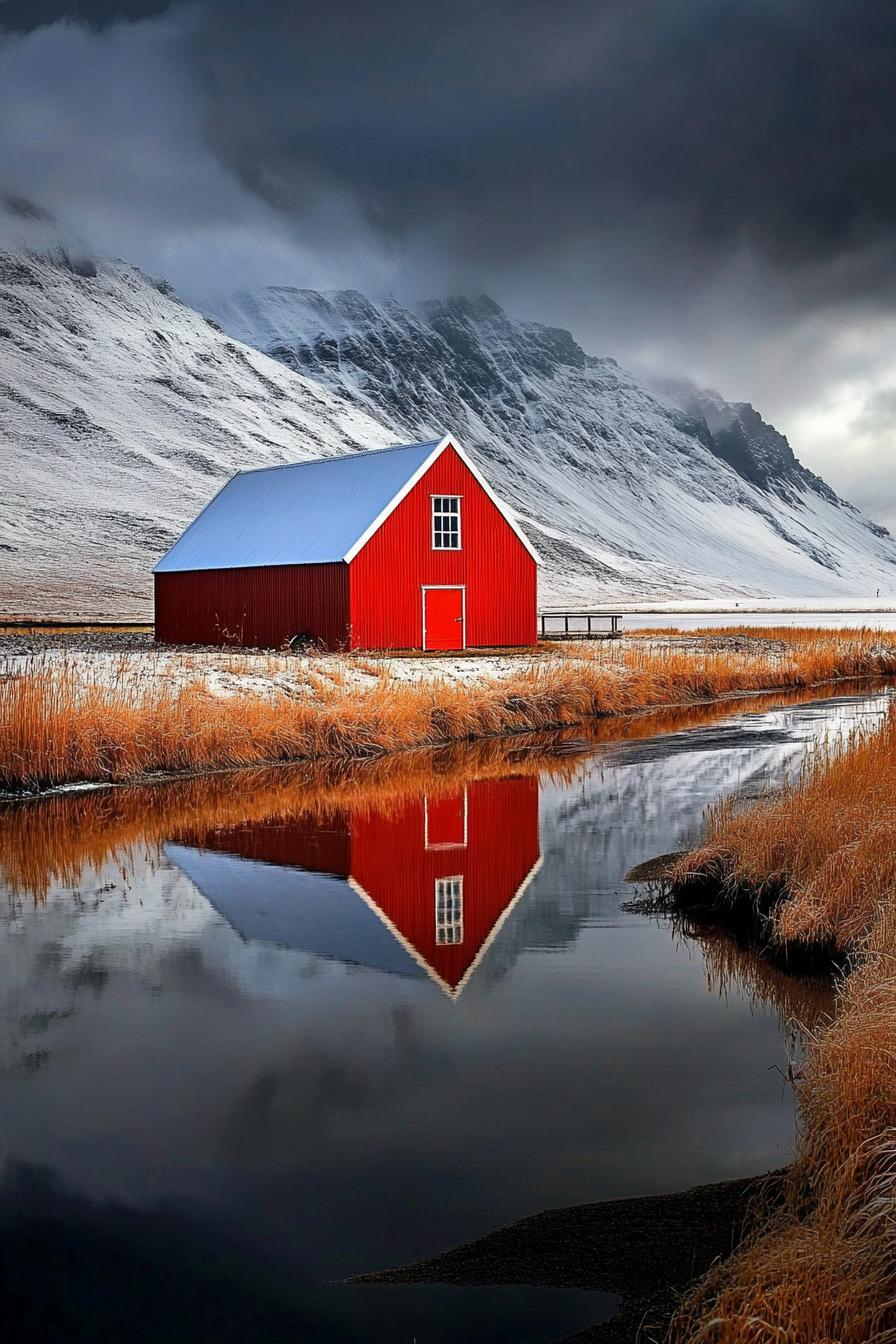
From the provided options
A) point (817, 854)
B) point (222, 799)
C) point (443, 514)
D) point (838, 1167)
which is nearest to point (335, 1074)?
point (838, 1167)

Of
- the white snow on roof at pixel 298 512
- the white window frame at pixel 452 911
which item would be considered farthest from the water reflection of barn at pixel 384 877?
the white snow on roof at pixel 298 512

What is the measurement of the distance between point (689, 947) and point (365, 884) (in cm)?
394

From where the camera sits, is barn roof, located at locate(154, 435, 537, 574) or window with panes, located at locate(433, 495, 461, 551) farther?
window with panes, located at locate(433, 495, 461, 551)

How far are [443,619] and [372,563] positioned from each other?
334 centimetres

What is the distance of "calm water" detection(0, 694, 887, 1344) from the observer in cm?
601

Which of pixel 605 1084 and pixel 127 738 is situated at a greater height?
pixel 127 738

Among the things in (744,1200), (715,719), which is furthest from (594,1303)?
(715,719)

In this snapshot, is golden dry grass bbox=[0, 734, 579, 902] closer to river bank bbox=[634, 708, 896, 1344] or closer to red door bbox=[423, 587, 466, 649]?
river bank bbox=[634, 708, 896, 1344]

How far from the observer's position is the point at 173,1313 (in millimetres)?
5738

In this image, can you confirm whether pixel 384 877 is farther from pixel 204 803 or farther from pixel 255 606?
pixel 255 606

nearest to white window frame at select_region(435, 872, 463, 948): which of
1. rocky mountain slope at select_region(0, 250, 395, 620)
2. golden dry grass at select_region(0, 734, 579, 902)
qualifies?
golden dry grass at select_region(0, 734, 579, 902)

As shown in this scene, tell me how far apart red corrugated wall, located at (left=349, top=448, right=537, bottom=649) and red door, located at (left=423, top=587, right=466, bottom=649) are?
0.27m

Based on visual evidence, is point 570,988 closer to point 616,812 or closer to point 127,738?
point 616,812

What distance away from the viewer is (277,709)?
24.1 m
